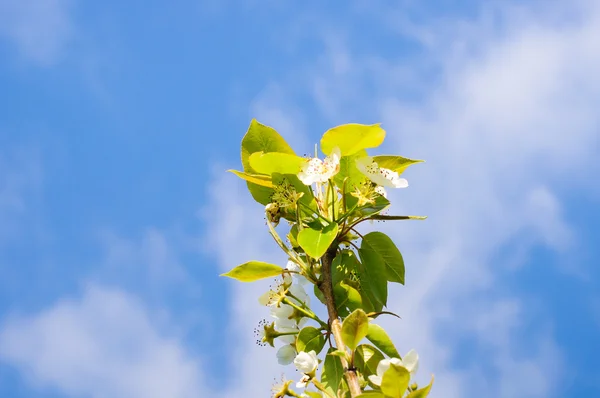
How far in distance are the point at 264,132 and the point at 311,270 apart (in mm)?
522

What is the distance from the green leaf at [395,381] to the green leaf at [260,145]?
0.79 metres

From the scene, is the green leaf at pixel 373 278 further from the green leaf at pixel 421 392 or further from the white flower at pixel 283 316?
the green leaf at pixel 421 392

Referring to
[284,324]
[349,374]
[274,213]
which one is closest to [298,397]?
[349,374]

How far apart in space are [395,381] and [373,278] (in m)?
0.51

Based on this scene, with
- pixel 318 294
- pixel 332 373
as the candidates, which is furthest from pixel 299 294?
pixel 332 373

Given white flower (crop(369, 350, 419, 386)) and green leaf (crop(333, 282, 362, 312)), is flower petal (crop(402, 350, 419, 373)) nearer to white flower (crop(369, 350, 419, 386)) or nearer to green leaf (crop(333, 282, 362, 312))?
white flower (crop(369, 350, 419, 386))

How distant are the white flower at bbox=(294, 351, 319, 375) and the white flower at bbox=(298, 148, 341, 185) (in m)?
0.52

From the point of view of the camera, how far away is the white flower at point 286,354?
6.27 ft

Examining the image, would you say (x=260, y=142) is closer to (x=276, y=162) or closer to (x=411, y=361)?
(x=276, y=162)

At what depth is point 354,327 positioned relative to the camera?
158cm

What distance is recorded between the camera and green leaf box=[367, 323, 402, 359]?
1.76m

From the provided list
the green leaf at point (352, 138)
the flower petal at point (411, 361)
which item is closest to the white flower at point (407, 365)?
the flower petal at point (411, 361)

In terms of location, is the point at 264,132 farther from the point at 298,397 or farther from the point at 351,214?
the point at 298,397

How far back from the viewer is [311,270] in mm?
1886
